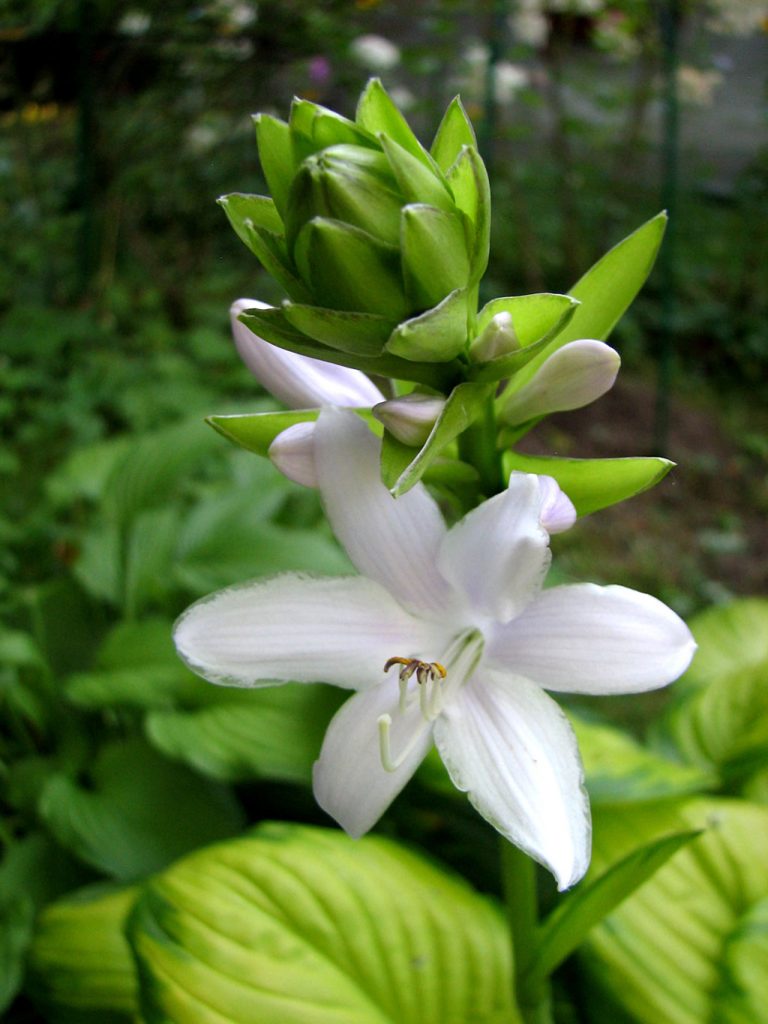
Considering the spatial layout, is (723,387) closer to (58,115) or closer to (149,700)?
(58,115)

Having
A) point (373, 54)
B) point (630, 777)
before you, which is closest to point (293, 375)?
point (630, 777)

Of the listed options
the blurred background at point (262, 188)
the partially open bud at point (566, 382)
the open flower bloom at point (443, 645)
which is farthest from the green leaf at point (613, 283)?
the blurred background at point (262, 188)

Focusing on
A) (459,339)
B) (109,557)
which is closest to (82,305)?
(109,557)

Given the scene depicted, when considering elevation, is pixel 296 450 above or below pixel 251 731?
above

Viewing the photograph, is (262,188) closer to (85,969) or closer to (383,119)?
(85,969)

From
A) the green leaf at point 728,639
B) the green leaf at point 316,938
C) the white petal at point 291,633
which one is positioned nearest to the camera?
the white petal at point 291,633

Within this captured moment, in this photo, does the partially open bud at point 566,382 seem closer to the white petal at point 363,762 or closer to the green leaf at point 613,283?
the green leaf at point 613,283
